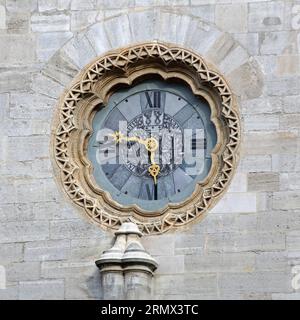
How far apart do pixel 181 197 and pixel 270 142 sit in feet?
4.69

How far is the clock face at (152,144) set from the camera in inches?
1196

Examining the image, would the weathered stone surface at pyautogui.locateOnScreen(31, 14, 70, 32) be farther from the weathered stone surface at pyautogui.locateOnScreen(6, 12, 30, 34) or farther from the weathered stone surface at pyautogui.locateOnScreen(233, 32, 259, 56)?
the weathered stone surface at pyautogui.locateOnScreen(233, 32, 259, 56)

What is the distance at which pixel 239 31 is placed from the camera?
30.2 metres

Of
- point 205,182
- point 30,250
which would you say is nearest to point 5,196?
point 30,250

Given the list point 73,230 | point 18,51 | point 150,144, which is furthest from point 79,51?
point 73,230

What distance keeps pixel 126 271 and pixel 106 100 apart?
274 centimetres

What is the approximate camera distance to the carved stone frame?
2995cm

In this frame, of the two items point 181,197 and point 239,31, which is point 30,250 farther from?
point 239,31

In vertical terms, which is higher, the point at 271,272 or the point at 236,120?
the point at 236,120

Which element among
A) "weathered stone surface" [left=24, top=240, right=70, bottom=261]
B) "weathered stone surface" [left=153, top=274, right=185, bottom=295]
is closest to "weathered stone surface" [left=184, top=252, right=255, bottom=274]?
"weathered stone surface" [left=153, top=274, right=185, bottom=295]

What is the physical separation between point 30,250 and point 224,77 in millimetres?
3421

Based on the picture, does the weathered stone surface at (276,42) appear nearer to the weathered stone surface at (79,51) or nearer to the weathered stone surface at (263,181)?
the weathered stone surface at (263,181)
